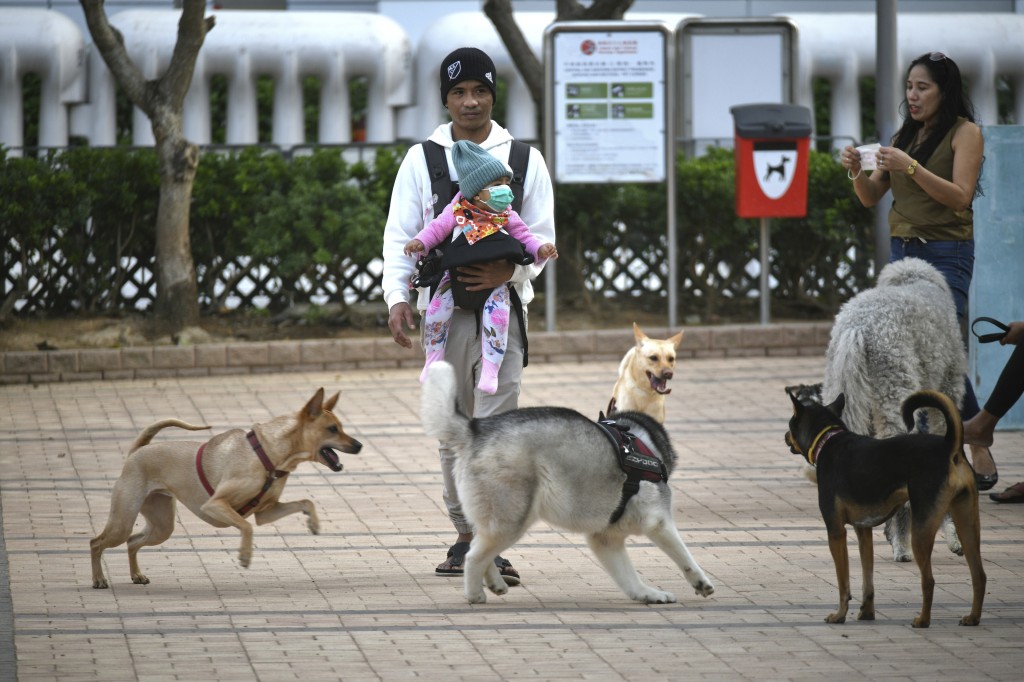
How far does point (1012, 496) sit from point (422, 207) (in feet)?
12.7

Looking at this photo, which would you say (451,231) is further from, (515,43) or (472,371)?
(515,43)

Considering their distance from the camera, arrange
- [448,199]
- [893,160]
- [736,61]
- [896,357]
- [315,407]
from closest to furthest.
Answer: [448,199] < [315,407] < [896,357] < [893,160] < [736,61]

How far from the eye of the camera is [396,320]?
22.0 feet

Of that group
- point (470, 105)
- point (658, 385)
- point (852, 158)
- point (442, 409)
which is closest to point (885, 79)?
point (658, 385)

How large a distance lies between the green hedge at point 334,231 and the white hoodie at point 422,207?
7404 mm

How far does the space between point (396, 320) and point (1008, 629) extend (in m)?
2.85

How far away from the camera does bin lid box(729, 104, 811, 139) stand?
1436 centimetres

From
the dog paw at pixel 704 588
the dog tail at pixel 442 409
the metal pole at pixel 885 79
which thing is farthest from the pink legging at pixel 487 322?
the metal pole at pixel 885 79

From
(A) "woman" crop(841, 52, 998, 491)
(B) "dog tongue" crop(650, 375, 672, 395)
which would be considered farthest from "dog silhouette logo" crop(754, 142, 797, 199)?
(A) "woman" crop(841, 52, 998, 491)

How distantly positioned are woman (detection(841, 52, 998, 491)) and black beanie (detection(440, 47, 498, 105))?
2085 millimetres

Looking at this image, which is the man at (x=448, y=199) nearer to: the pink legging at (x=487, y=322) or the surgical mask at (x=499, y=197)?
the pink legging at (x=487, y=322)

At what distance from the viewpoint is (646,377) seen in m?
9.05

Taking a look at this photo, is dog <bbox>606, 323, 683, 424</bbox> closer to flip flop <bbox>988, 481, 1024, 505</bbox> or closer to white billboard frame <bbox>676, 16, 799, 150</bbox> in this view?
flip flop <bbox>988, 481, 1024, 505</bbox>

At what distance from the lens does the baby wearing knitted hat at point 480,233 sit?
657 cm
